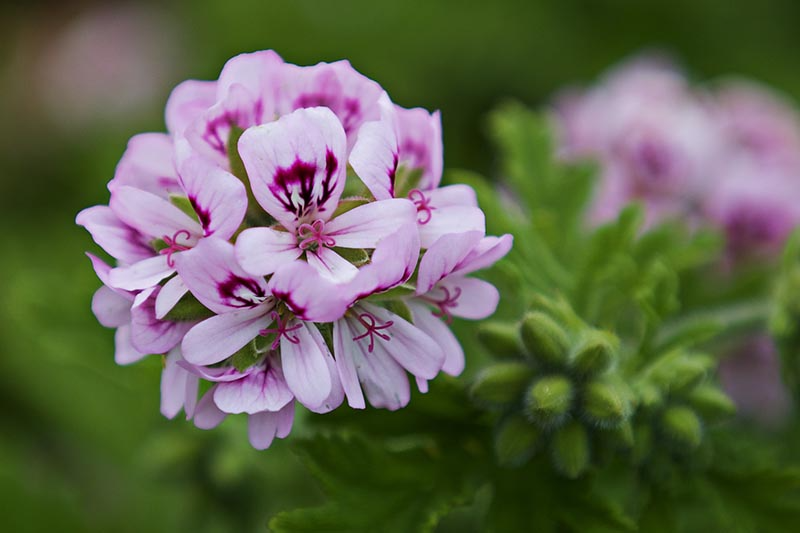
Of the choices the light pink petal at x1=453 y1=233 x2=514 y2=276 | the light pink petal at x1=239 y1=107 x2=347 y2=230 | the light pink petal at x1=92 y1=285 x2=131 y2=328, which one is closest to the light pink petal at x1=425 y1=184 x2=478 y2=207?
the light pink petal at x1=453 y1=233 x2=514 y2=276

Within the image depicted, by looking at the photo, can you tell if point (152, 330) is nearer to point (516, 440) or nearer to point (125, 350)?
point (125, 350)

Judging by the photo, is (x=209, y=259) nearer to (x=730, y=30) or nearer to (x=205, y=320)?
(x=205, y=320)

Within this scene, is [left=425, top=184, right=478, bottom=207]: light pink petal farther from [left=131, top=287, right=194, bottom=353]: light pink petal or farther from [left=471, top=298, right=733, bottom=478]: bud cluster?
[left=131, top=287, right=194, bottom=353]: light pink petal

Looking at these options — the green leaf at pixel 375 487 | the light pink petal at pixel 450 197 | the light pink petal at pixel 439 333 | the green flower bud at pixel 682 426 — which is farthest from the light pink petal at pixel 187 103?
the green flower bud at pixel 682 426

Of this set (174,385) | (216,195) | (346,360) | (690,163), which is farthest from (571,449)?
(690,163)

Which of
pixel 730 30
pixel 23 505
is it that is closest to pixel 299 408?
pixel 23 505

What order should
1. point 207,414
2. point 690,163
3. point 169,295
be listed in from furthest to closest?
point 690,163
point 207,414
point 169,295

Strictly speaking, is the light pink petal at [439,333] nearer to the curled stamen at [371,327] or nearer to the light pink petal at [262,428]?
the curled stamen at [371,327]
